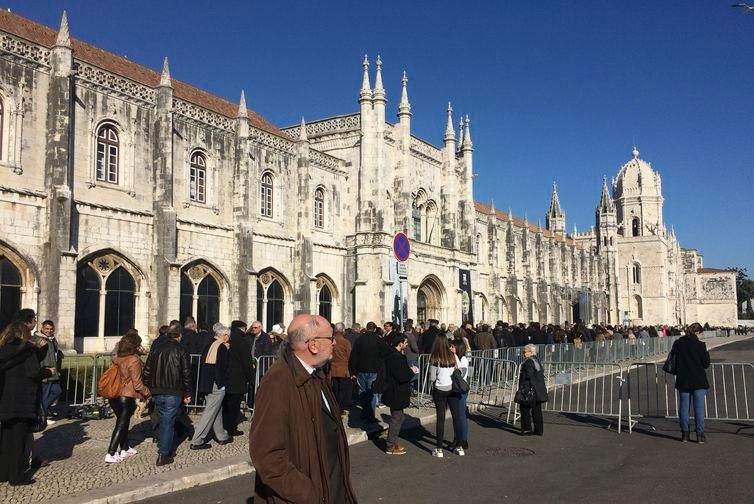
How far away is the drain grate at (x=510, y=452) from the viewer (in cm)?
922

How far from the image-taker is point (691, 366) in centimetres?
994

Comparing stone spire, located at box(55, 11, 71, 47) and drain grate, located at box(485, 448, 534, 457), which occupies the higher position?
stone spire, located at box(55, 11, 71, 47)

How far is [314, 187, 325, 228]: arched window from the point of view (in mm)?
29797

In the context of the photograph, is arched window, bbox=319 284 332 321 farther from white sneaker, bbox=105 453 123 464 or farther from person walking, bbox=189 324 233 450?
white sneaker, bbox=105 453 123 464

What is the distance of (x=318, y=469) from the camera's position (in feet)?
11.6

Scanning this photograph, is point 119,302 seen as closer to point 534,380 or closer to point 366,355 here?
point 366,355

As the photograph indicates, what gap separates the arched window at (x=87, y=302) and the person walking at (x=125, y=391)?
1173 centimetres

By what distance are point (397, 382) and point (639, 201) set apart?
85.9m

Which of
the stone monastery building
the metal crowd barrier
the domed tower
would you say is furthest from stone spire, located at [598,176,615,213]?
the metal crowd barrier

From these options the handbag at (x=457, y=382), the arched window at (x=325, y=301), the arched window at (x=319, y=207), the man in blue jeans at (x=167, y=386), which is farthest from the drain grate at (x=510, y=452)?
the arched window at (x=319, y=207)

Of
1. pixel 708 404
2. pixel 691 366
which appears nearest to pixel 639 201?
pixel 708 404

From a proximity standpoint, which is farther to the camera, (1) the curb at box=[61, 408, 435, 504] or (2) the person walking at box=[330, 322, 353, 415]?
(2) the person walking at box=[330, 322, 353, 415]

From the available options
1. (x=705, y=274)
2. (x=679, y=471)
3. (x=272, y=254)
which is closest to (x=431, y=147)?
(x=272, y=254)

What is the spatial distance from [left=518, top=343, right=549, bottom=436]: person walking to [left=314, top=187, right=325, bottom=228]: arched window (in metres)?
19.9
